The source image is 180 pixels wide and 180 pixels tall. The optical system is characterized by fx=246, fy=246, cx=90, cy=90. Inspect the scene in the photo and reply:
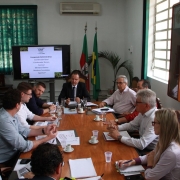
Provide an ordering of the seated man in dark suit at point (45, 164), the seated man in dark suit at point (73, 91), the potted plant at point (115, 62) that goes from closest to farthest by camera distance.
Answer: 1. the seated man in dark suit at point (45, 164)
2. the seated man in dark suit at point (73, 91)
3. the potted plant at point (115, 62)

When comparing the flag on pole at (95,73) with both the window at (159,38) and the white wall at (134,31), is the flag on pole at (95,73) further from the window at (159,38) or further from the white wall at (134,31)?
the window at (159,38)

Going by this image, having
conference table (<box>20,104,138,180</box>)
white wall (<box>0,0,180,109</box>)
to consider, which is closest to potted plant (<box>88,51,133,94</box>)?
white wall (<box>0,0,180,109</box>)

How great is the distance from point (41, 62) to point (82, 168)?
392 cm

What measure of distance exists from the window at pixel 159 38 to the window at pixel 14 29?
2717 mm

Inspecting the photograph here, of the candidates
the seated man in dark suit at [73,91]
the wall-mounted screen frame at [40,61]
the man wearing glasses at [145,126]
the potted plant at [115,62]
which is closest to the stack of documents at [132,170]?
the man wearing glasses at [145,126]

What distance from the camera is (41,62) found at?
17.6ft

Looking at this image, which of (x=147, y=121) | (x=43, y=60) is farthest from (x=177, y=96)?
(x=43, y=60)

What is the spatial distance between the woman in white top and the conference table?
126 mm

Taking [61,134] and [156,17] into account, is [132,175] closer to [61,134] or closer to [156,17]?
[61,134]

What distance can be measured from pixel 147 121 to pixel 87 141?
24.4 inches

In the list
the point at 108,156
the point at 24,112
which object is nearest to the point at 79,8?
the point at 24,112

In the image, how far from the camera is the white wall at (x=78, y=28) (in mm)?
5775

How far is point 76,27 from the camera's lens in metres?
5.88

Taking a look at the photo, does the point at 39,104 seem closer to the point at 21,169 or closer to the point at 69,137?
the point at 69,137
